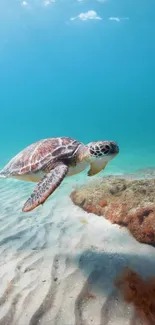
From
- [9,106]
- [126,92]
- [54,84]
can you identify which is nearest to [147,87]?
[126,92]

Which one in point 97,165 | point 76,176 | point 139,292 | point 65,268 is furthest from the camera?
point 76,176

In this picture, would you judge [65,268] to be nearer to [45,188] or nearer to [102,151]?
[45,188]

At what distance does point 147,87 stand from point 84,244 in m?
124

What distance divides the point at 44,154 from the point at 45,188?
1228mm

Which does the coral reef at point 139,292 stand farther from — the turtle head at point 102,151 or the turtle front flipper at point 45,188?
the turtle head at point 102,151

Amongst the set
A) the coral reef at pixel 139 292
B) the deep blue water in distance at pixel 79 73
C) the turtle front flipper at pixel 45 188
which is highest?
the deep blue water in distance at pixel 79 73

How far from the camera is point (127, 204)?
5031 millimetres

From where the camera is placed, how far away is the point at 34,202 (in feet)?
10.9

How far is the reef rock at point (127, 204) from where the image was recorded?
14.0 feet

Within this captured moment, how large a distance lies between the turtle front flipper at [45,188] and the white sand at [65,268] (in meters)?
1.07

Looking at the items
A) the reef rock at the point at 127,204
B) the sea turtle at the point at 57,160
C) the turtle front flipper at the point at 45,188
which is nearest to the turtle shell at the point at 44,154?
the sea turtle at the point at 57,160

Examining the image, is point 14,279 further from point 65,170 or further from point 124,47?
point 124,47

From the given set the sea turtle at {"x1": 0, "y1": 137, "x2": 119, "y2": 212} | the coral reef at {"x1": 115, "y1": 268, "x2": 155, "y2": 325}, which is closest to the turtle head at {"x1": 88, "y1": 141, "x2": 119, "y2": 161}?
the sea turtle at {"x1": 0, "y1": 137, "x2": 119, "y2": 212}

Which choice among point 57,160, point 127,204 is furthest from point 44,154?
point 127,204
